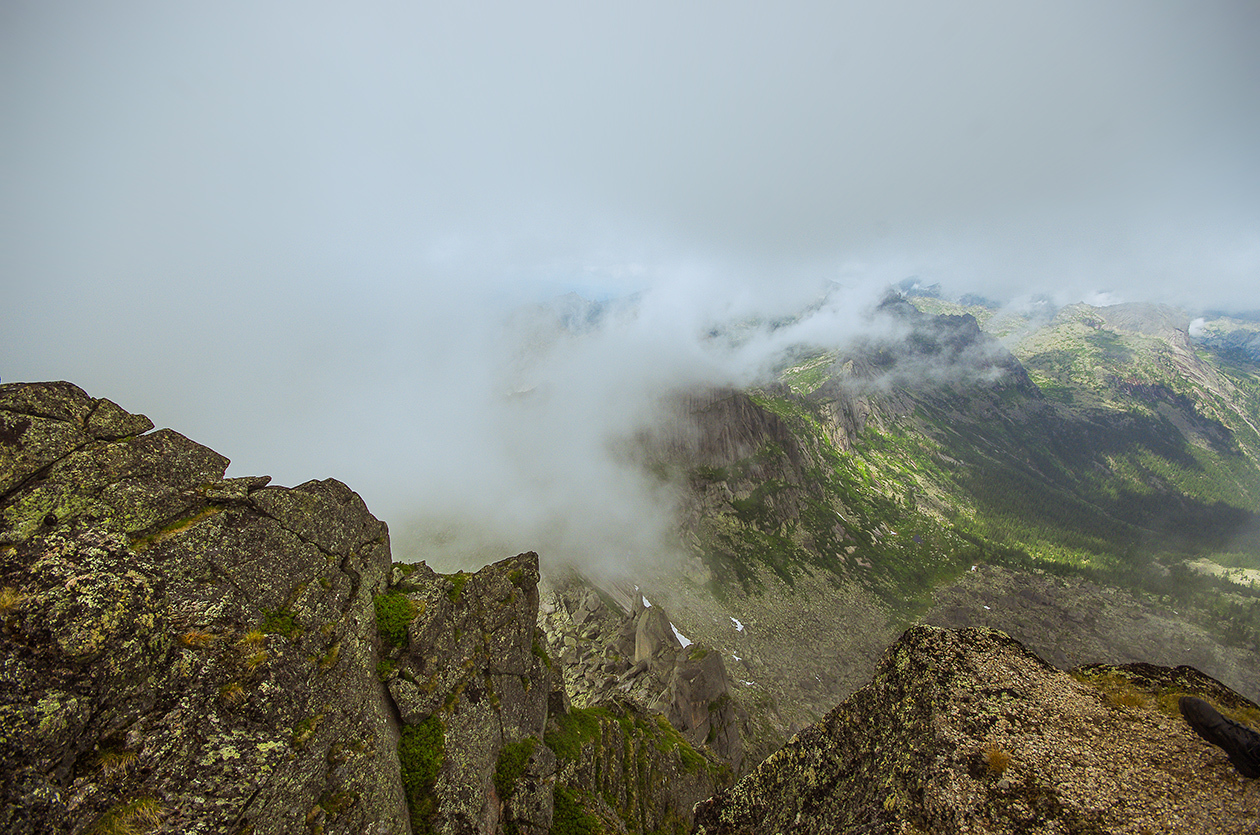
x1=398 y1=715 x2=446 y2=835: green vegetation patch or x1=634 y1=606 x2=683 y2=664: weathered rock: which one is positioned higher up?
x1=634 y1=606 x2=683 y2=664: weathered rock

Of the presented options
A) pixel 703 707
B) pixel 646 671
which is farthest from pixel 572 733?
pixel 646 671

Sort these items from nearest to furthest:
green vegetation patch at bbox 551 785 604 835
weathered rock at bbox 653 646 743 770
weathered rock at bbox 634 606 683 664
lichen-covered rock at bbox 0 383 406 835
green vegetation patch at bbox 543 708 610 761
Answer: lichen-covered rock at bbox 0 383 406 835
green vegetation patch at bbox 551 785 604 835
green vegetation patch at bbox 543 708 610 761
weathered rock at bbox 653 646 743 770
weathered rock at bbox 634 606 683 664

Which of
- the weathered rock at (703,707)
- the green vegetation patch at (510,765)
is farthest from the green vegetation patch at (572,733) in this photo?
the weathered rock at (703,707)

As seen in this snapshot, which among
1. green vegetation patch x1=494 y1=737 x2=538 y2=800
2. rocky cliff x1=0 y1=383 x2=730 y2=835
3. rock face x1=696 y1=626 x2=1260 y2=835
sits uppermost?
rocky cliff x1=0 y1=383 x2=730 y2=835

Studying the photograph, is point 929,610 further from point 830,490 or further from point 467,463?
point 467,463

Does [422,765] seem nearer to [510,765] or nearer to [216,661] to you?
[510,765]

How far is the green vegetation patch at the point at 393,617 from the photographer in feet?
67.9

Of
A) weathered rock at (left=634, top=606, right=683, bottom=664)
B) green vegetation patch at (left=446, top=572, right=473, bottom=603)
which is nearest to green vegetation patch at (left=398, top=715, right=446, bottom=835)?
green vegetation patch at (left=446, top=572, right=473, bottom=603)

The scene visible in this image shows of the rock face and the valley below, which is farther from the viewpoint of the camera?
the valley below

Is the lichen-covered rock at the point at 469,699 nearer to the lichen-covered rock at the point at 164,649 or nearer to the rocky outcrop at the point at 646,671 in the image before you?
the lichen-covered rock at the point at 164,649

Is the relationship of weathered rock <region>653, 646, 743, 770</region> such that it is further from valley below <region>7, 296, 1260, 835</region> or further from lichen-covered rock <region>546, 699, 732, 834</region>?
valley below <region>7, 296, 1260, 835</region>

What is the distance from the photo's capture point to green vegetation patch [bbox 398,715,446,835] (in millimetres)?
18109

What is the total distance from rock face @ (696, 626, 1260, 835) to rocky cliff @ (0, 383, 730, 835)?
551 inches

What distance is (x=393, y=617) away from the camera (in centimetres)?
2102
